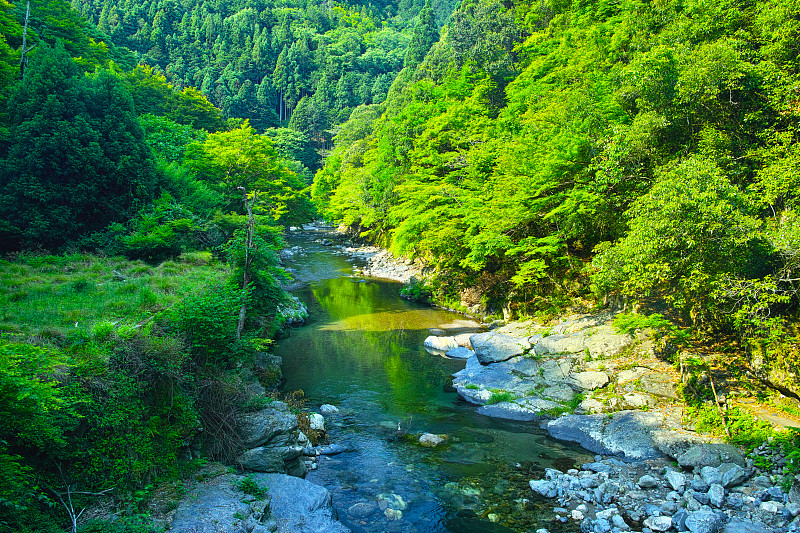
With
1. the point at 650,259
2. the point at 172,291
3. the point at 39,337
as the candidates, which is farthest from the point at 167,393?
the point at 650,259

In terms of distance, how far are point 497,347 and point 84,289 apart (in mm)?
13091

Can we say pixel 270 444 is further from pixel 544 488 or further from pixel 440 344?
pixel 440 344

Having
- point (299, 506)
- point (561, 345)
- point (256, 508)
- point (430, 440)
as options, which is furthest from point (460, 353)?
point (256, 508)

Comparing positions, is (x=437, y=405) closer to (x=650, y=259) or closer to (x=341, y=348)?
(x=341, y=348)

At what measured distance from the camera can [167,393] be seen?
8102 mm

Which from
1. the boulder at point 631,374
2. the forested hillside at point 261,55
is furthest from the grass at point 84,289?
the forested hillside at point 261,55

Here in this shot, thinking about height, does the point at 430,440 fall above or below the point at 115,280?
below

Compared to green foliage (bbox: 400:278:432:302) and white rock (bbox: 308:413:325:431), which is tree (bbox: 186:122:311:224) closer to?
green foliage (bbox: 400:278:432:302)

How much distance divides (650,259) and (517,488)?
628 centimetres

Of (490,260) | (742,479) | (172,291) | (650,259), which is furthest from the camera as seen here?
(490,260)

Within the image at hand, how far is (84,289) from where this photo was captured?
39.4ft

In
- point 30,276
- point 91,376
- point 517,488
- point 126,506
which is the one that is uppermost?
point 30,276

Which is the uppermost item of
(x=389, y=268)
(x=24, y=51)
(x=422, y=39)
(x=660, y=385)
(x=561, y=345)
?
(x=422, y=39)

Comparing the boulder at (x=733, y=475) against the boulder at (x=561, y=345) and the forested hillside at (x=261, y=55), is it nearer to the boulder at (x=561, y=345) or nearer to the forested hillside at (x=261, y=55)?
the boulder at (x=561, y=345)
